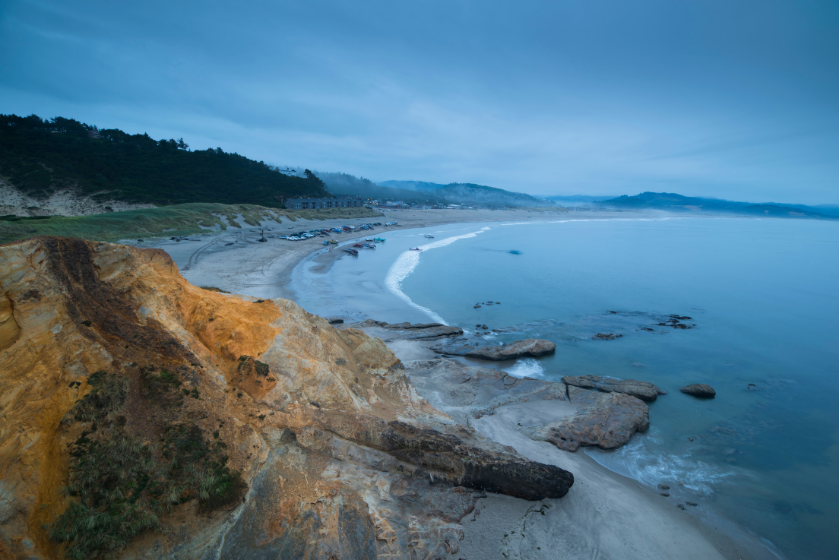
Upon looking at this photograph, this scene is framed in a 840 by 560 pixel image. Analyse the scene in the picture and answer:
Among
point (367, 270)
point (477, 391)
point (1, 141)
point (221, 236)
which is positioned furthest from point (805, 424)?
point (1, 141)

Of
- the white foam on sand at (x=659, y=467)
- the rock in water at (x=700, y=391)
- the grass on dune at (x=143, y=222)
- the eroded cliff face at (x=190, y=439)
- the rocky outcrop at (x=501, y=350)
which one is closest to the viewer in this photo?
the eroded cliff face at (x=190, y=439)

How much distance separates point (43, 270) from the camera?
297 inches

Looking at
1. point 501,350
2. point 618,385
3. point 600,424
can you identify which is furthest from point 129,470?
point 618,385

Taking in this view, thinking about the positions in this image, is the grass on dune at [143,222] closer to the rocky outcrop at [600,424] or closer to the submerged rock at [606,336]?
the rocky outcrop at [600,424]

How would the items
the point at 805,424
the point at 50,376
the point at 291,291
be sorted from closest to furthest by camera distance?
the point at 50,376, the point at 805,424, the point at 291,291

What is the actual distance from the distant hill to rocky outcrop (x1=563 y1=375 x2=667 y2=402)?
82226 millimetres

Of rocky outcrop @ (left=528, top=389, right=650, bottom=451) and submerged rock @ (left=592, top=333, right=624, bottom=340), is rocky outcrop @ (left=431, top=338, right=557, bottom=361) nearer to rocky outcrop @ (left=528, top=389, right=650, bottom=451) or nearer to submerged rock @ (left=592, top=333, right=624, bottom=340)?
rocky outcrop @ (left=528, top=389, right=650, bottom=451)

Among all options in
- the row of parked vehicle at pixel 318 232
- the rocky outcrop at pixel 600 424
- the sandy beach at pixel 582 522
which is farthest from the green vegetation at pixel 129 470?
the row of parked vehicle at pixel 318 232

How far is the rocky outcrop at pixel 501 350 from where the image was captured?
2033 cm

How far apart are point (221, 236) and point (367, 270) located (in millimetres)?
24482

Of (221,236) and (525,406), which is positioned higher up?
(221,236)

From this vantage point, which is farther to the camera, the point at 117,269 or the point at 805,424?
the point at 805,424

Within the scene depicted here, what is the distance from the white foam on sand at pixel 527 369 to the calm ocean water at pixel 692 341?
12 centimetres

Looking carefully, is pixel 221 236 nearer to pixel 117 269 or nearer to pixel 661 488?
pixel 117 269
